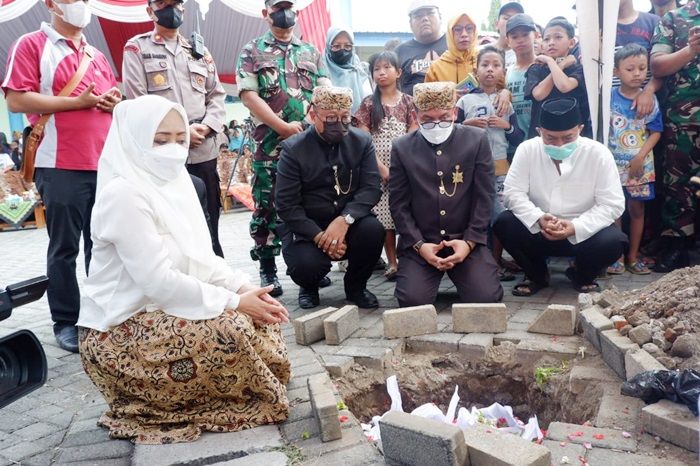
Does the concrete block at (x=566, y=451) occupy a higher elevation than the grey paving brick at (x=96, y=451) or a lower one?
lower

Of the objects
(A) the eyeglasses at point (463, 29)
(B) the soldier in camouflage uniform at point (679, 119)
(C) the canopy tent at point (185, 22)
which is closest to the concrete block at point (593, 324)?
(B) the soldier in camouflage uniform at point (679, 119)

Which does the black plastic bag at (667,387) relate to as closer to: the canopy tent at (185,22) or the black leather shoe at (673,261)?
the black leather shoe at (673,261)

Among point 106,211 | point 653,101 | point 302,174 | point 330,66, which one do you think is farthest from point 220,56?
point 106,211

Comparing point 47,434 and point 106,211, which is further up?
point 106,211

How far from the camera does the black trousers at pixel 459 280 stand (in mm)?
4051

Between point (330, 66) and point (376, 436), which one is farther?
point (330, 66)

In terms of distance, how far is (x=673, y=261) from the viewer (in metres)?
4.79

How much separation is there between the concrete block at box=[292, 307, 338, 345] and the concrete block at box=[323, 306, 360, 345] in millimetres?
62

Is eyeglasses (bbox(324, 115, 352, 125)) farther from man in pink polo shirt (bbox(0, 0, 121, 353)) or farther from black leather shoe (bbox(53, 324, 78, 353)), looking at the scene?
black leather shoe (bbox(53, 324, 78, 353))

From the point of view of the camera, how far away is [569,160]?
4.30 m

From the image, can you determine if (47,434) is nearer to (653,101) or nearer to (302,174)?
(302,174)

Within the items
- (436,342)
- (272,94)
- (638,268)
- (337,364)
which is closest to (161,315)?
(337,364)

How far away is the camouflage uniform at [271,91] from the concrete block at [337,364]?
1786mm

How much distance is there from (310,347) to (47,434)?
1478mm
